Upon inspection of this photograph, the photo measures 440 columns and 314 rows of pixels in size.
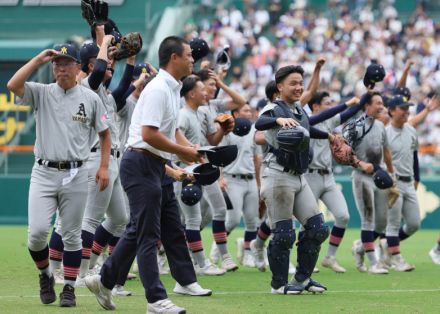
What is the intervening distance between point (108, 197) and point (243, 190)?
3.91 meters

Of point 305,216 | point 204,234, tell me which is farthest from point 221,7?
point 305,216

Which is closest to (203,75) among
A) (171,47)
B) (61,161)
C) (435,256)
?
(61,161)

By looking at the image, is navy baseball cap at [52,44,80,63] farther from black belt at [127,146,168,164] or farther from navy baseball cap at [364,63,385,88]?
navy baseball cap at [364,63,385,88]

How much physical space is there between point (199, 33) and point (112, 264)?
25070 millimetres

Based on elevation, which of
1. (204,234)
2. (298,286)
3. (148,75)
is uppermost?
(148,75)

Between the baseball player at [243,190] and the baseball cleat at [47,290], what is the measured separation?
5.02 meters

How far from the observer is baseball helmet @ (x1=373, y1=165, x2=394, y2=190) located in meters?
13.0

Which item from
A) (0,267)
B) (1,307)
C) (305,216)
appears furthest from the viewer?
(0,267)

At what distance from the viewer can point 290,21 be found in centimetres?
3409

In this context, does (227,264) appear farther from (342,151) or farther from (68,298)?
(68,298)

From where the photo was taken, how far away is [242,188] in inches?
575

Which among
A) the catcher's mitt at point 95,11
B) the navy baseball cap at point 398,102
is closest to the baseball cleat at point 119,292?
the catcher's mitt at point 95,11

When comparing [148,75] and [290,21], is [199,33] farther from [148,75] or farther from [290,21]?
[148,75]

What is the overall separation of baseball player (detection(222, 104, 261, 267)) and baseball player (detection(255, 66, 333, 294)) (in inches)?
150
